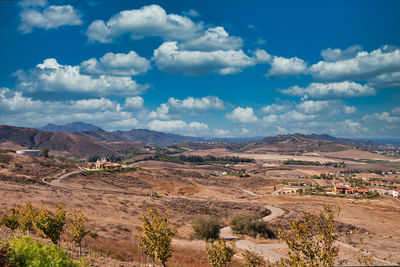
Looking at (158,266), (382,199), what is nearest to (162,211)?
(158,266)

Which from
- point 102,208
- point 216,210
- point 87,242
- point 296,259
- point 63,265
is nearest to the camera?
point 296,259

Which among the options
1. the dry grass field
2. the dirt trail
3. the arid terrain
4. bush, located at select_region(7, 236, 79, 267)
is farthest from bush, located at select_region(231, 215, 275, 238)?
bush, located at select_region(7, 236, 79, 267)

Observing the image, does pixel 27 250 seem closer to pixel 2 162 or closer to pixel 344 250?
pixel 344 250

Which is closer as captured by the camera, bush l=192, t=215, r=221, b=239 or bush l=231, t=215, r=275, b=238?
bush l=192, t=215, r=221, b=239

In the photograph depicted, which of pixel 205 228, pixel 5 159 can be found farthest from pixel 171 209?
pixel 5 159

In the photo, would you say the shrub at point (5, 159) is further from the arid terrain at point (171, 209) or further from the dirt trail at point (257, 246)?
the dirt trail at point (257, 246)

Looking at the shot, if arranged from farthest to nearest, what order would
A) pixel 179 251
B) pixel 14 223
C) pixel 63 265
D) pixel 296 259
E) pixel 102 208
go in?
pixel 102 208, pixel 179 251, pixel 14 223, pixel 63 265, pixel 296 259

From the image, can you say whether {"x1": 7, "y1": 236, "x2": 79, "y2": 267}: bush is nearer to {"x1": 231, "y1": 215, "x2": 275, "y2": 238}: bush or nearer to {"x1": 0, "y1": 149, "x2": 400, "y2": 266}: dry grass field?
{"x1": 0, "y1": 149, "x2": 400, "y2": 266}: dry grass field
